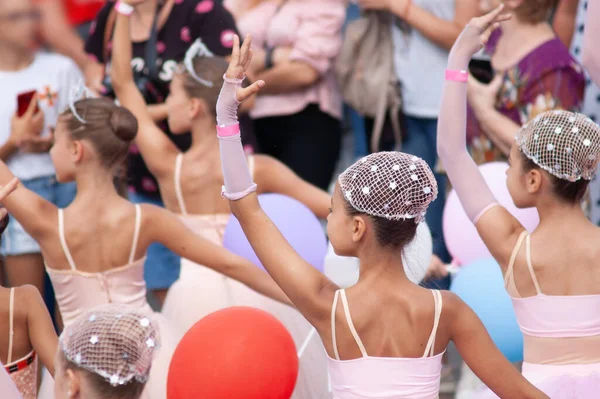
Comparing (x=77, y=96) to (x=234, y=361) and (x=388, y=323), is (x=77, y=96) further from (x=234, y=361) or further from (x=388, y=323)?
(x=388, y=323)

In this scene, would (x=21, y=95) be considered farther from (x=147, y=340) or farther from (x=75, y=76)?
(x=147, y=340)

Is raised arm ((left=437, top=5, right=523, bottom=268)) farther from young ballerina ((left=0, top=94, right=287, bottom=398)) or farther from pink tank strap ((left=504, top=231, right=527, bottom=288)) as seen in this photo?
young ballerina ((left=0, top=94, right=287, bottom=398))

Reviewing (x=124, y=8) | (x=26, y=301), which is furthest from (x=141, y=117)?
(x=26, y=301)

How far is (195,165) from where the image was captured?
4391 millimetres

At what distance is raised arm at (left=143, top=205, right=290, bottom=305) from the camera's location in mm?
3652

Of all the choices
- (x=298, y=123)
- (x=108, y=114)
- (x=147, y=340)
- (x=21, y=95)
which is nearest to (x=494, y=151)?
(x=298, y=123)

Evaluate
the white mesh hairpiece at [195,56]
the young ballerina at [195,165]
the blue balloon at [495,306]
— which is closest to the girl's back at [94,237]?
the young ballerina at [195,165]

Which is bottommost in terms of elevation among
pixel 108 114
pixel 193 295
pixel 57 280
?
pixel 193 295

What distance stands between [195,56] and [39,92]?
96 cm

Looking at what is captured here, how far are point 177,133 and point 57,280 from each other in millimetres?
1168

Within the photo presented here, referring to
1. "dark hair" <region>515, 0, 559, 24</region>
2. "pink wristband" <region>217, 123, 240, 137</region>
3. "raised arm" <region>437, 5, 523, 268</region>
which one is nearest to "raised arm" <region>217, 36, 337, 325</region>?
"pink wristband" <region>217, 123, 240, 137</region>

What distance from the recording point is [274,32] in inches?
210

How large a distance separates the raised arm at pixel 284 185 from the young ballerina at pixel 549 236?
1.18 meters

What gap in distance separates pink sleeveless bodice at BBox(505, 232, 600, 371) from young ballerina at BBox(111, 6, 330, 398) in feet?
4.43
